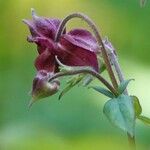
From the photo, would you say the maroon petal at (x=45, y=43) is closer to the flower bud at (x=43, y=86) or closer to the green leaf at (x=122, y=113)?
the flower bud at (x=43, y=86)

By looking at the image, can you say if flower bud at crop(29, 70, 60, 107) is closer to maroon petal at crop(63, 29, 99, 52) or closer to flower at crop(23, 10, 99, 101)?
flower at crop(23, 10, 99, 101)

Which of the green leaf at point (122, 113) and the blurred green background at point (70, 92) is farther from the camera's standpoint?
the blurred green background at point (70, 92)

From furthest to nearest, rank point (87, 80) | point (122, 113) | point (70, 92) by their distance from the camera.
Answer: point (70, 92), point (87, 80), point (122, 113)

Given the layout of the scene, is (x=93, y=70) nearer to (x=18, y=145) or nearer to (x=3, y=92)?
(x=18, y=145)

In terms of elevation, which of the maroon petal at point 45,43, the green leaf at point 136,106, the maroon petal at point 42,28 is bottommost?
the green leaf at point 136,106

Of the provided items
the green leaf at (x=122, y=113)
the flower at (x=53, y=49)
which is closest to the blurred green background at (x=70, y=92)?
the green leaf at (x=122, y=113)

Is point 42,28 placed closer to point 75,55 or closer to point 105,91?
point 75,55

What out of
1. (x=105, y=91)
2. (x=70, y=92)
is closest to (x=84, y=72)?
(x=105, y=91)

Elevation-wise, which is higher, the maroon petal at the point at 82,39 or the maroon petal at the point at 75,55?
the maroon petal at the point at 82,39
